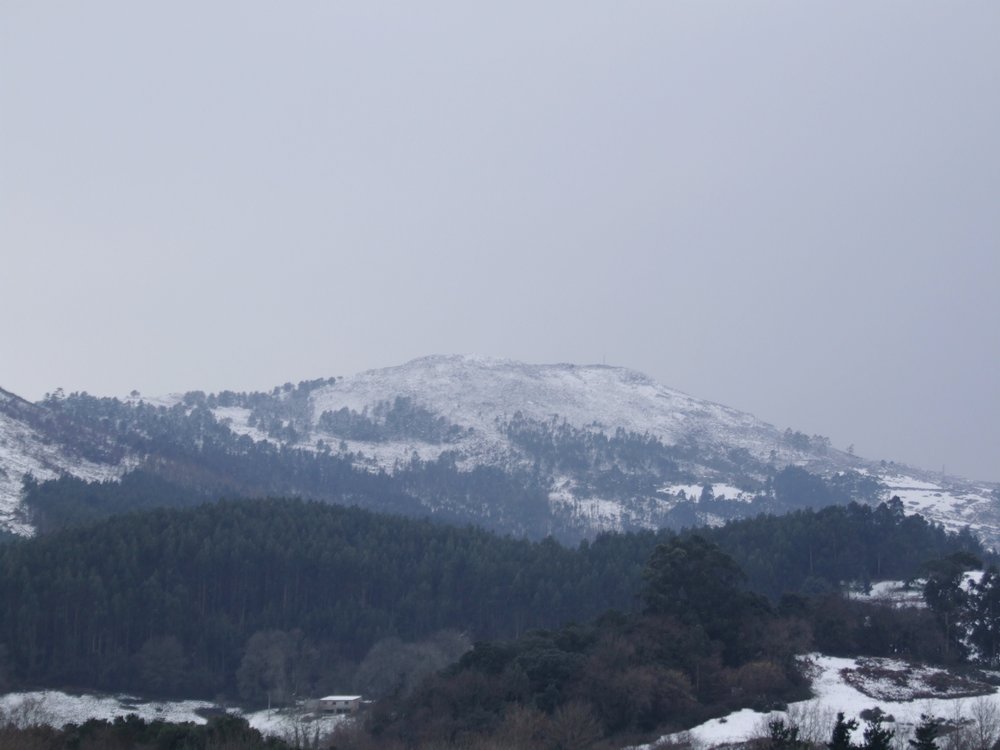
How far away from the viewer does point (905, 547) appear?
112 metres

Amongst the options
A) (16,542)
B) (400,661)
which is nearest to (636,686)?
(400,661)

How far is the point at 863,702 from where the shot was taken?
63.2 m

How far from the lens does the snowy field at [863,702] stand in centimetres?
5622

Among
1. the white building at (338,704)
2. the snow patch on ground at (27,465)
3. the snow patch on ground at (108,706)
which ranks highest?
the snow patch on ground at (27,465)

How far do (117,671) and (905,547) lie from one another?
224 ft

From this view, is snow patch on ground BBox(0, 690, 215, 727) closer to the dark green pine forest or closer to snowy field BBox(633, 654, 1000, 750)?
the dark green pine forest

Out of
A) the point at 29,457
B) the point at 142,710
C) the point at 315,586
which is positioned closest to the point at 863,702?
the point at 142,710

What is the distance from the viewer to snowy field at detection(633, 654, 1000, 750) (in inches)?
2213

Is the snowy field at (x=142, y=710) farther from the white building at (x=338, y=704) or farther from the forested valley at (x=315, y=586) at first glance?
the forested valley at (x=315, y=586)

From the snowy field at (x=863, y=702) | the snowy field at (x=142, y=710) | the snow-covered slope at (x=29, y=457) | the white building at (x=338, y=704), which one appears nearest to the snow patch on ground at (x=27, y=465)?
the snow-covered slope at (x=29, y=457)

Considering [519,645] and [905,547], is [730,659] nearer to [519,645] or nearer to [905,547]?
[519,645]

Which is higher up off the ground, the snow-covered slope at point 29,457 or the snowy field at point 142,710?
the snow-covered slope at point 29,457

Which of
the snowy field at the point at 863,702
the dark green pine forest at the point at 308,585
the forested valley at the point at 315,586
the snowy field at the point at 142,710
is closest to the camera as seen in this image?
the snowy field at the point at 863,702

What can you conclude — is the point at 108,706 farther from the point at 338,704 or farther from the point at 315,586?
the point at 315,586
